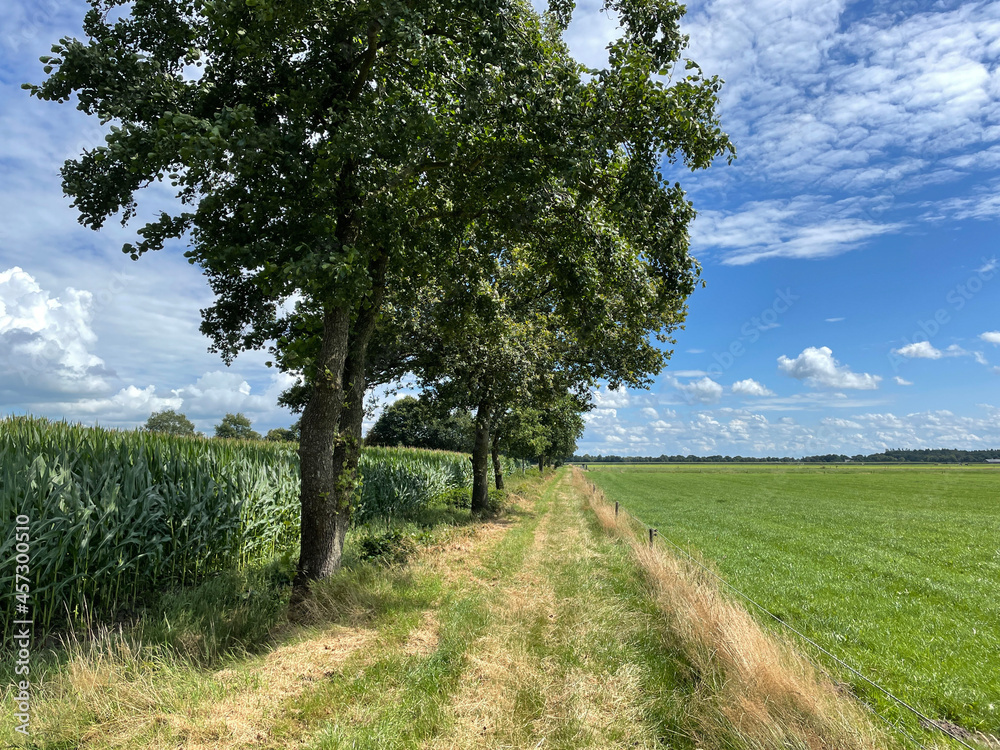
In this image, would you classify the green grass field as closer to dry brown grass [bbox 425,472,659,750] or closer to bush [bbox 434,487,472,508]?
dry brown grass [bbox 425,472,659,750]

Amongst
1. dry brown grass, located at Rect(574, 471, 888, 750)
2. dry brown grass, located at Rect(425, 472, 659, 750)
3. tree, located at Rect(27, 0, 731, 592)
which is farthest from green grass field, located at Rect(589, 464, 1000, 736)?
tree, located at Rect(27, 0, 731, 592)

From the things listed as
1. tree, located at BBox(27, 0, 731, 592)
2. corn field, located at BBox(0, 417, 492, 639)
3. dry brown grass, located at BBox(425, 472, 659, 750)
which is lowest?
dry brown grass, located at BBox(425, 472, 659, 750)

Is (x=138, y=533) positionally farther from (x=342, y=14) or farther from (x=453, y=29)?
(x=453, y=29)

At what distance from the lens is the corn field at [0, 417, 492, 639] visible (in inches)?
255

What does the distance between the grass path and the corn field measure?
276 cm

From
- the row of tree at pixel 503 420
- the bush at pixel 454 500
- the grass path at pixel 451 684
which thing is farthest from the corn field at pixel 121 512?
the bush at pixel 454 500

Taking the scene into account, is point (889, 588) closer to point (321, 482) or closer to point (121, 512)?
point (321, 482)

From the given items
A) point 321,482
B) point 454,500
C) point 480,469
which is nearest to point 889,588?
point 321,482

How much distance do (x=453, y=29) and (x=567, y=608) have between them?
31.8ft

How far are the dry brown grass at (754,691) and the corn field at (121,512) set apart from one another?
6994 mm

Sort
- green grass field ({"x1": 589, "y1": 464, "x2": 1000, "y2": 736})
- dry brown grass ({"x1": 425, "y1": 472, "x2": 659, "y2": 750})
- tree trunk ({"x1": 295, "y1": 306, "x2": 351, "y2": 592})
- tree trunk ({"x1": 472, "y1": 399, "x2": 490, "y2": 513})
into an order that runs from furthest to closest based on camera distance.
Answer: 1. tree trunk ({"x1": 472, "y1": 399, "x2": 490, "y2": 513})
2. tree trunk ({"x1": 295, "y1": 306, "x2": 351, "y2": 592})
3. green grass field ({"x1": 589, "y1": 464, "x2": 1000, "y2": 736})
4. dry brown grass ({"x1": 425, "y1": 472, "x2": 659, "y2": 750})

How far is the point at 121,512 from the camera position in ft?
24.7

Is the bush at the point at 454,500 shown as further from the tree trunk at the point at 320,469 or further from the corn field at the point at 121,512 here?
the tree trunk at the point at 320,469

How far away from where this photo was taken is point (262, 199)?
740cm
